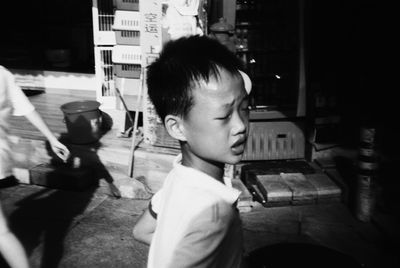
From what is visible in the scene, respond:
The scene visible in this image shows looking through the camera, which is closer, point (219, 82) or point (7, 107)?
point (219, 82)

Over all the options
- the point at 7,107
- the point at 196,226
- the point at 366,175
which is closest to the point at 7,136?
the point at 7,107

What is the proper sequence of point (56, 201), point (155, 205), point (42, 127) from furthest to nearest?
1. point (56, 201)
2. point (42, 127)
3. point (155, 205)

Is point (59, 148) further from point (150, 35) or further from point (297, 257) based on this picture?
point (150, 35)

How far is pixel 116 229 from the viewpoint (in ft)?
14.9

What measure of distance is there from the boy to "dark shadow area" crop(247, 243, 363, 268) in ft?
2.31

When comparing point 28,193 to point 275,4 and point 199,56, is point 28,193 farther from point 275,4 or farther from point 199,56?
point 199,56

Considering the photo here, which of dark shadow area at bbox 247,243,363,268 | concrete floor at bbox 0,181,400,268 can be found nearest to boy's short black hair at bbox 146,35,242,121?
dark shadow area at bbox 247,243,363,268

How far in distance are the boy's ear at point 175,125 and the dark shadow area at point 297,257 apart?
90 cm

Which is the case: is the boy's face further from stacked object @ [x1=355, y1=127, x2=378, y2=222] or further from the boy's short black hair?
stacked object @ [x1=355, y1=127, x2=378, y2=222]

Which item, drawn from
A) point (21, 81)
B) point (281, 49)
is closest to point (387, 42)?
point (281, 49)

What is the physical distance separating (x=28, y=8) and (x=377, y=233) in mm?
11421

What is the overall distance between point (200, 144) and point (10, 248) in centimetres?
211

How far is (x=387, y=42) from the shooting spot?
582 centimetres

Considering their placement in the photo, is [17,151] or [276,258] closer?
[276,258]
